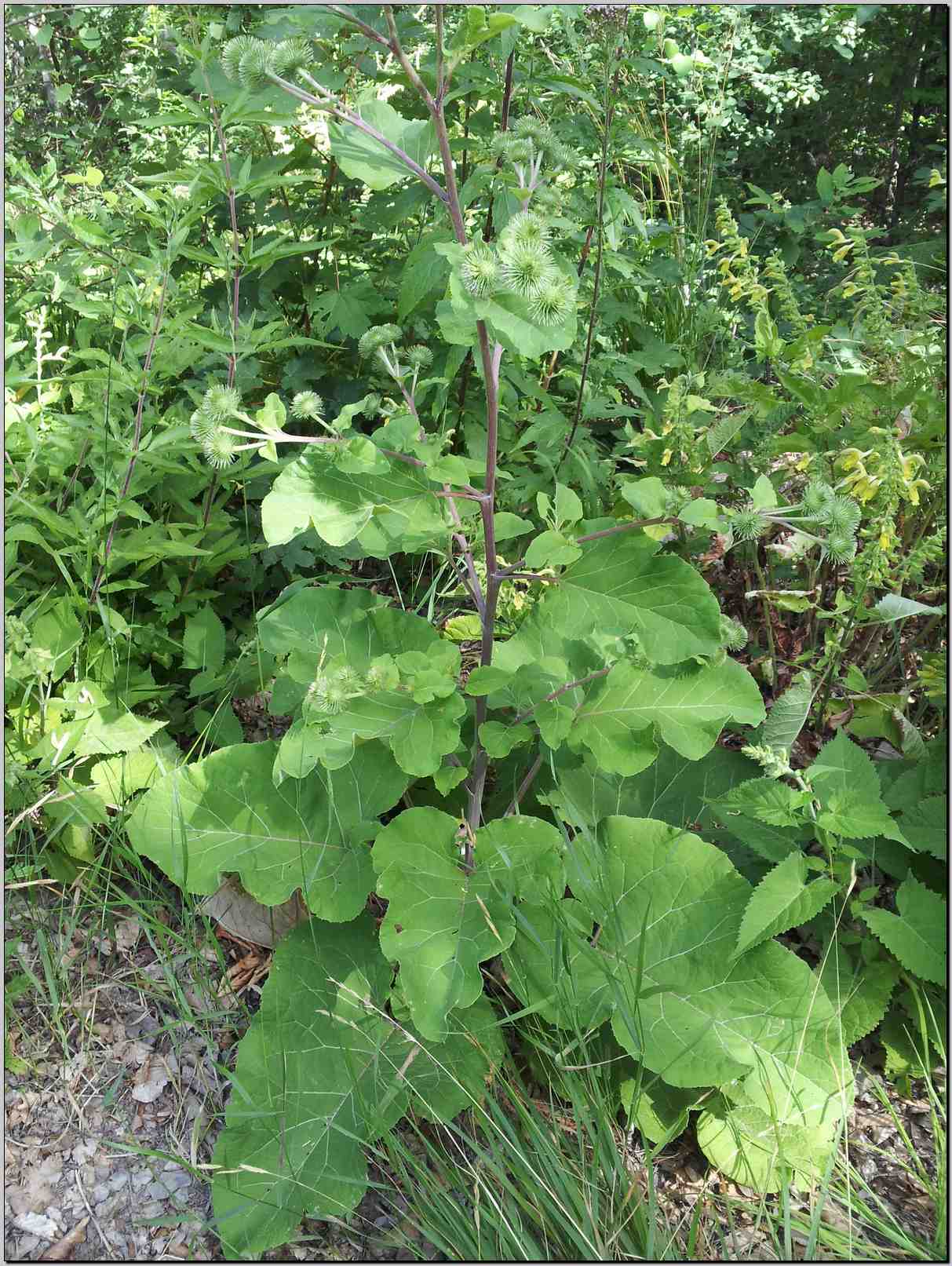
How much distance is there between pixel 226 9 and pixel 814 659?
7.94 feet

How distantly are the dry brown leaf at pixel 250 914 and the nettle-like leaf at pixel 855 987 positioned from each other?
3.19 feet

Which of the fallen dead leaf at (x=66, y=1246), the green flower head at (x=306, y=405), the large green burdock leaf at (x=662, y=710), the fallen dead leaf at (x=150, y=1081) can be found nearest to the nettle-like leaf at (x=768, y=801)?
the large green burdock leaf at (x=662, y=710)

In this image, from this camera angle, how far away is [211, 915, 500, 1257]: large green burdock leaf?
138 centimetres

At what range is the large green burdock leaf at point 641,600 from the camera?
1.42m

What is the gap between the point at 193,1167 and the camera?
4.57 ft

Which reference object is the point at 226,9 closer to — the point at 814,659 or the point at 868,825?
the point at 814,659

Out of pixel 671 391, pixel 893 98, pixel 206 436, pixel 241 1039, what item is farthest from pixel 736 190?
pixel 241 1039

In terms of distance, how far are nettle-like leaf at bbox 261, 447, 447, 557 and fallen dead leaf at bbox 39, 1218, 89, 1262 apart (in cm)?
114

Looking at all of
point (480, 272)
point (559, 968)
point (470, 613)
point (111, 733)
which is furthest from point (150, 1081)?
point (480, 272)

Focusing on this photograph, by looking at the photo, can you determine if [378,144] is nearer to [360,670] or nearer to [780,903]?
[360,670]

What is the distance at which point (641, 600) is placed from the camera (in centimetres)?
145

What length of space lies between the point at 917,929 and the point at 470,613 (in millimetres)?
1198

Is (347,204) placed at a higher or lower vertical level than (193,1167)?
higher

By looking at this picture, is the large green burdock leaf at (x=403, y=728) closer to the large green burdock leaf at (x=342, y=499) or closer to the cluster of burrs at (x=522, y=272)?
the large green burdock leaf at (x=342, y=499)
